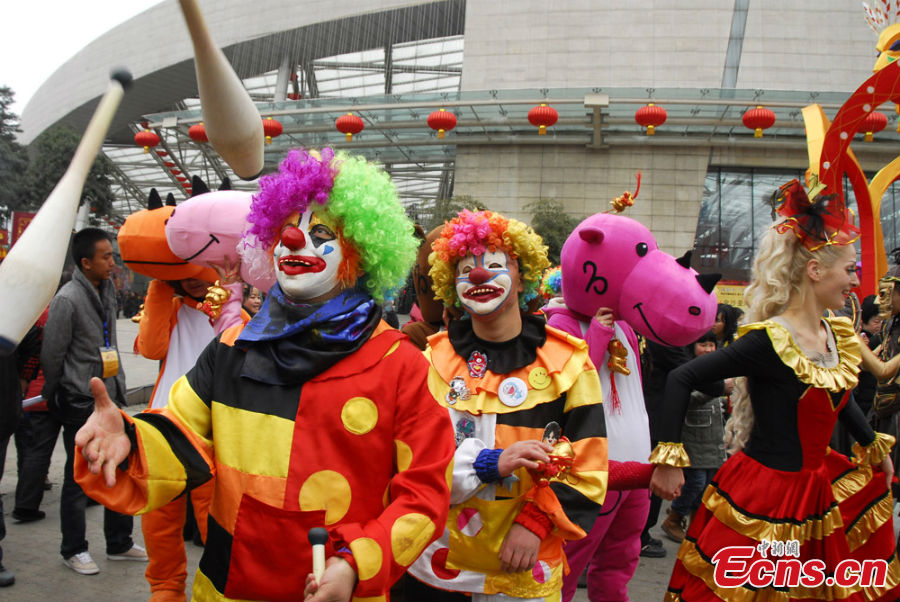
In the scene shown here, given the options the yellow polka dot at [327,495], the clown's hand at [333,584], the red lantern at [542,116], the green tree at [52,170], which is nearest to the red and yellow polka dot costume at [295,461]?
the yellow polka dot at [327,495]

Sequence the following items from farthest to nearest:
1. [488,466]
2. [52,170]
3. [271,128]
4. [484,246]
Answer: [271,128] < [52,170] < [484,246] < [488,466]

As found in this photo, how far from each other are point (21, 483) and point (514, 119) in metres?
19.0

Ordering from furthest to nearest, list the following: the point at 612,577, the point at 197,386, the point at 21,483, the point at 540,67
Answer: the point at 540,67 < the point at 21,483 < the point at 612,577 < the point at 197,386

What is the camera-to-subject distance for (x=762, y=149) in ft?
70.5

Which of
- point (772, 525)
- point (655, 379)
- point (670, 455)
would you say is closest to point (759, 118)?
point (655, 379)

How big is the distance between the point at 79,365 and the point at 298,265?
2706 millimetres

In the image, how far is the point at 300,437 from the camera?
1.76 m

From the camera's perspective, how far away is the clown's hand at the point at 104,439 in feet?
4.88

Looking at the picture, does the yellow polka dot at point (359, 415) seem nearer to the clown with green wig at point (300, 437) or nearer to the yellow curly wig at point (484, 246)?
the clown with green wig at point (300, 437)

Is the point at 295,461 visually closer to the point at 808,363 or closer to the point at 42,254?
the point at 42,254

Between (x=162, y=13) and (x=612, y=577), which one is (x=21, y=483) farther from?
(x=162, y=13)

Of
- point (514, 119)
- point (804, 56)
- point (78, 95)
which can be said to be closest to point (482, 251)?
point (514, 119)

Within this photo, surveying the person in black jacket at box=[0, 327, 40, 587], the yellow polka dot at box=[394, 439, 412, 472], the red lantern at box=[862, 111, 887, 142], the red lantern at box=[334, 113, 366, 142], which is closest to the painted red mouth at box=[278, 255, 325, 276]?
the yellow polka dot at box=[394, 439, 412, 472]

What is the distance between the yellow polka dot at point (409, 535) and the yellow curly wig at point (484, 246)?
1.30 meters
